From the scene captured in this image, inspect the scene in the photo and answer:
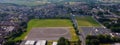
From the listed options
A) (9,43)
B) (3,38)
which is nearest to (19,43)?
(9,43)

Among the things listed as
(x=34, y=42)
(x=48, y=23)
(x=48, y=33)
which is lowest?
(x=48, y=23)

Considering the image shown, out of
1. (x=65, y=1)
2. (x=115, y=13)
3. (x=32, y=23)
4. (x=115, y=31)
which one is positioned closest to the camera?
(x=115, y=31)

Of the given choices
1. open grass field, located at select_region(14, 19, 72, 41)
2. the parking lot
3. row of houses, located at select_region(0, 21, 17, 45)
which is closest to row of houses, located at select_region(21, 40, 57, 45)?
the parking lot

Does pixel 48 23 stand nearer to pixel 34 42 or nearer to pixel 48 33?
pixel 48 33

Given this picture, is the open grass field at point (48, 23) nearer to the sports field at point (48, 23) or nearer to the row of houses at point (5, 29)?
the sports field at point (48, 23)

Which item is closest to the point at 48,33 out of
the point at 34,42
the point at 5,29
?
the point at 34,42

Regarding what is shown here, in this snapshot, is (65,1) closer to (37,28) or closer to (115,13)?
(115,13)

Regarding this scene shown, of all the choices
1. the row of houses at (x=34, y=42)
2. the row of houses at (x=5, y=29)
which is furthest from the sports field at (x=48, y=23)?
the row of houses at (x=34, y=42)

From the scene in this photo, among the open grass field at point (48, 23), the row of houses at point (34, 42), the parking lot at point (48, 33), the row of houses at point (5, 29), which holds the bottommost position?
the open grass field at point (48, 23)
